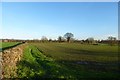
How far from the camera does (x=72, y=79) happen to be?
12.1m

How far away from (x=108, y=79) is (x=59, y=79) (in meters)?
2.77

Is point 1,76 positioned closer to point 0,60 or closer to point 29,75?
point 0,60

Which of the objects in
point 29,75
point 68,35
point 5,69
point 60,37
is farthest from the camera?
point 68,35

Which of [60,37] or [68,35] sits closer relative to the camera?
[60,37]

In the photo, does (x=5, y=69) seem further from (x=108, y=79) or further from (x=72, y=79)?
(x=108, y=79)

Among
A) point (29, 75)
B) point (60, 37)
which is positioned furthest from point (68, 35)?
point (29, 75)

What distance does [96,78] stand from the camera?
41.9 ft

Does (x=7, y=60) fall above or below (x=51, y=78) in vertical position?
above

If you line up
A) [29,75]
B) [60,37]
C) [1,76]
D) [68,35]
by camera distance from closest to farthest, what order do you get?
[1,76] → [29,75] → [60,37] → [68,35]

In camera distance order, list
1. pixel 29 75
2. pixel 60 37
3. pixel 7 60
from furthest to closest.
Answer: pixel 60 37
pixel 29 75
pixel 7 60

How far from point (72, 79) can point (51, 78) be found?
115 centimetres

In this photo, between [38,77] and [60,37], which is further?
[60,37]

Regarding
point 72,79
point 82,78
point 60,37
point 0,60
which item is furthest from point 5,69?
point 60,37

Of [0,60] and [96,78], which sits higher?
[0,60]
